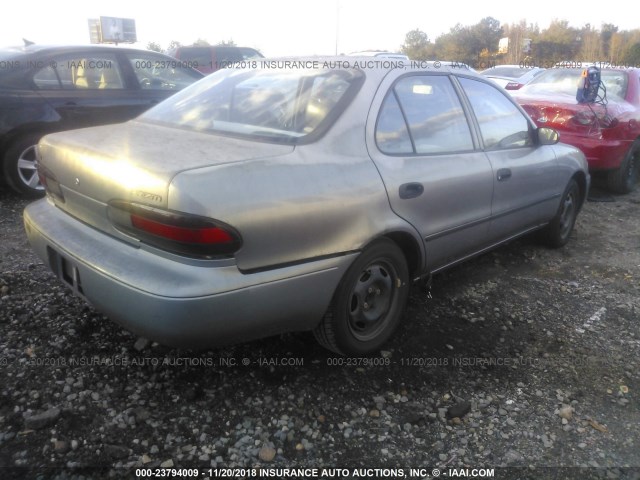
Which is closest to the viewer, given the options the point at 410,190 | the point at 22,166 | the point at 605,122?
the point at 410,190

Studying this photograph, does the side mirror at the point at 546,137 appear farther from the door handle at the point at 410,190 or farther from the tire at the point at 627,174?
the tire at the point at 627,174

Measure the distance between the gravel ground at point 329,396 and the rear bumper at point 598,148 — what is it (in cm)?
310

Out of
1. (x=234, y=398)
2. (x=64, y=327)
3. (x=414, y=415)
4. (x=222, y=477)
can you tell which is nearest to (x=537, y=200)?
(x=414, y=415)

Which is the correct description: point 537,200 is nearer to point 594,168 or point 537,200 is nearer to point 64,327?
point 594,168

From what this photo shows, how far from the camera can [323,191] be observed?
7.41 ft

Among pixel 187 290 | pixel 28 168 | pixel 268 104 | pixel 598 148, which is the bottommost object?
pixel 28 168

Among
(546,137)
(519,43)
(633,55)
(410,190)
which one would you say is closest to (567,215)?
(546,137)

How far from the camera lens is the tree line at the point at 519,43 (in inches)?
1348

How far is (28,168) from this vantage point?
197 inches

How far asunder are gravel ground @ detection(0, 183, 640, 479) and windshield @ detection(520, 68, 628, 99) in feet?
14.5

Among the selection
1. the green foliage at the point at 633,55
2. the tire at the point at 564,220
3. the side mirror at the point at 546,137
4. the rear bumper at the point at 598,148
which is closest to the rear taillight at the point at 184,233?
the side mirror at the point at 546,137

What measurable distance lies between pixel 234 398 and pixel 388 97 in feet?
5.53

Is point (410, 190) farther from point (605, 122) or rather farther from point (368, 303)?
point (605, 122)

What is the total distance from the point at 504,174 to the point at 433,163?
31.8 inches
